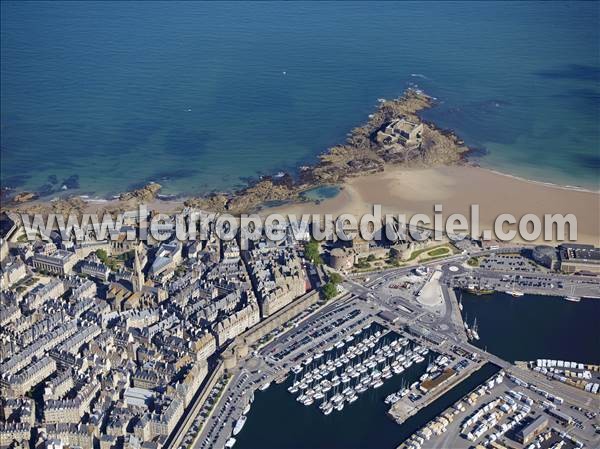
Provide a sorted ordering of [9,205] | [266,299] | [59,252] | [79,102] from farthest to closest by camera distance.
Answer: [79,102]
[9,205]
[59,252]
[266,299]

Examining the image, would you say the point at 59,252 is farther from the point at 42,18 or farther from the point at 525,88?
the point at 42,18

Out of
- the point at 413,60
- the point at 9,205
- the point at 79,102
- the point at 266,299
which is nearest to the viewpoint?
the point at 266,299

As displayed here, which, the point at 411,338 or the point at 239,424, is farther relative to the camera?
the point at 411,338

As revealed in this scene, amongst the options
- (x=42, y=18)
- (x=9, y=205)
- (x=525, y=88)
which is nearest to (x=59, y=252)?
(x=9, y=205)

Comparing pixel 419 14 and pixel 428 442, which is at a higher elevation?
pixel 419 14

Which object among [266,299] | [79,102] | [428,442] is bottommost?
[428,442]

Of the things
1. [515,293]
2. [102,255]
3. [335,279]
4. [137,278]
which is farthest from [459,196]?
[102,255]

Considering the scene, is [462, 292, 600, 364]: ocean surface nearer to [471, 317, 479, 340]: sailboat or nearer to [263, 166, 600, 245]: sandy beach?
[471, 317, 479, 340]: sailboat

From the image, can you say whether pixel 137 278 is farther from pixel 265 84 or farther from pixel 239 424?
pixel 265 84
